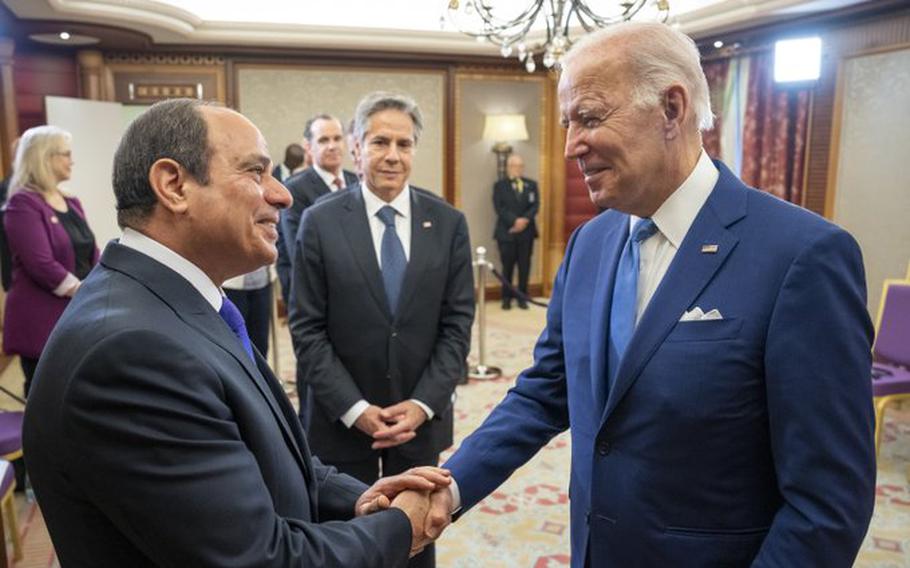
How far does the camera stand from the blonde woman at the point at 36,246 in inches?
141

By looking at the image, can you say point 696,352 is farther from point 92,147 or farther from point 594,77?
point 92,147

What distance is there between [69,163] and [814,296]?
3660 millimetres

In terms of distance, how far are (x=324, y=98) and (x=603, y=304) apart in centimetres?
723

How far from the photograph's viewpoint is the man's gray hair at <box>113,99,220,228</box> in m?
1.16

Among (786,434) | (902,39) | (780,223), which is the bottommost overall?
(786,434)

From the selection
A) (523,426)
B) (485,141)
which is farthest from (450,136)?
(523,426)

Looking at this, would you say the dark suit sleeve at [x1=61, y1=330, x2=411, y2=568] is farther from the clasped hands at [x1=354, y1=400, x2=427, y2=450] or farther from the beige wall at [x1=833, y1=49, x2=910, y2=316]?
the beige wall at [x1=833, y1=49, x2=910, y2=316]

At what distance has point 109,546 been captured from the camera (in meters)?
1.02

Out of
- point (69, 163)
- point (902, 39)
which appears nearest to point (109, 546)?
point (69, 163)

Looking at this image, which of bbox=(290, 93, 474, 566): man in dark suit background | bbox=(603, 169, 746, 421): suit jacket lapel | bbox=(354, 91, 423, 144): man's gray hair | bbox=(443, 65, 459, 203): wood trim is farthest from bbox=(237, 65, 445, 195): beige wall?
bbox=(603, 169, 746, 421): suit jacket lapel

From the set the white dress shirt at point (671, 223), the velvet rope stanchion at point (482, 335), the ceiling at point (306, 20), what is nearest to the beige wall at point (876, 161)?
the ceiling at point (306, 20)

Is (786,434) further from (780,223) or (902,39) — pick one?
(902,39)

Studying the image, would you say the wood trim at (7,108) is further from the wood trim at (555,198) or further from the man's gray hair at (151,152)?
the man's gray hair at (151,152)

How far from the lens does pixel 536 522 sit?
11.0 feet
